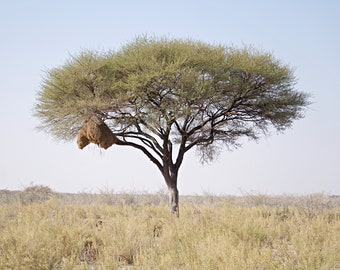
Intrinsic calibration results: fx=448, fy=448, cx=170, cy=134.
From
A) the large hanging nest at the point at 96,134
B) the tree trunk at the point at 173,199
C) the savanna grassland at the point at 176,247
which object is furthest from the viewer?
the tree trunk at the point at 173,199

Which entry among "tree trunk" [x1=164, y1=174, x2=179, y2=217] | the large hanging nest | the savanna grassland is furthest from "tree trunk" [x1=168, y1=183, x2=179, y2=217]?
the savanna grassland

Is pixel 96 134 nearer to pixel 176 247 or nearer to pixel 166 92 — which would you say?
pixel 166 92

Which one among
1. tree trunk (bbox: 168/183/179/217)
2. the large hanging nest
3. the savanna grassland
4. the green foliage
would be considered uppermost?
the green foliage

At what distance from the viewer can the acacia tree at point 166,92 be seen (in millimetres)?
→ 17031

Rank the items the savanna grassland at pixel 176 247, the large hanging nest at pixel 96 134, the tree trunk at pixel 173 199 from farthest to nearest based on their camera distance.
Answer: the tree trunk at pixel 173 199, the large hanging nest at pixel 96 134, the savanna grassland at pixel 176 247

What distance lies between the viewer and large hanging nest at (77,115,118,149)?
55.6 feet

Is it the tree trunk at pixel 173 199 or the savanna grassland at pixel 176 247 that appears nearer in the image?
the savanna grassland at pixel 176 247

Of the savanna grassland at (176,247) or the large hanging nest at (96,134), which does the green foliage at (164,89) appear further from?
the savanna grassland at (176,247)

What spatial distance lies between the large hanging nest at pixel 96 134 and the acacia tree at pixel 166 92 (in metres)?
0.52

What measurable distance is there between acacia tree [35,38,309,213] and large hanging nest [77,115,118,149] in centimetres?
52

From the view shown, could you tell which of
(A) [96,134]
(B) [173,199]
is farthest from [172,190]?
(A) [96,134]

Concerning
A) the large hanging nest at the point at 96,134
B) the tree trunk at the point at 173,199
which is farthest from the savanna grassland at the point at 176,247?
the tree trunk at the point at 173,199

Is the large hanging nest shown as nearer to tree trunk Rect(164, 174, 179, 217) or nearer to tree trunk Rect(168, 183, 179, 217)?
tree trunk Rect(164, 174, 179, 217)

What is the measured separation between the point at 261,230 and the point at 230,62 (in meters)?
9.25
